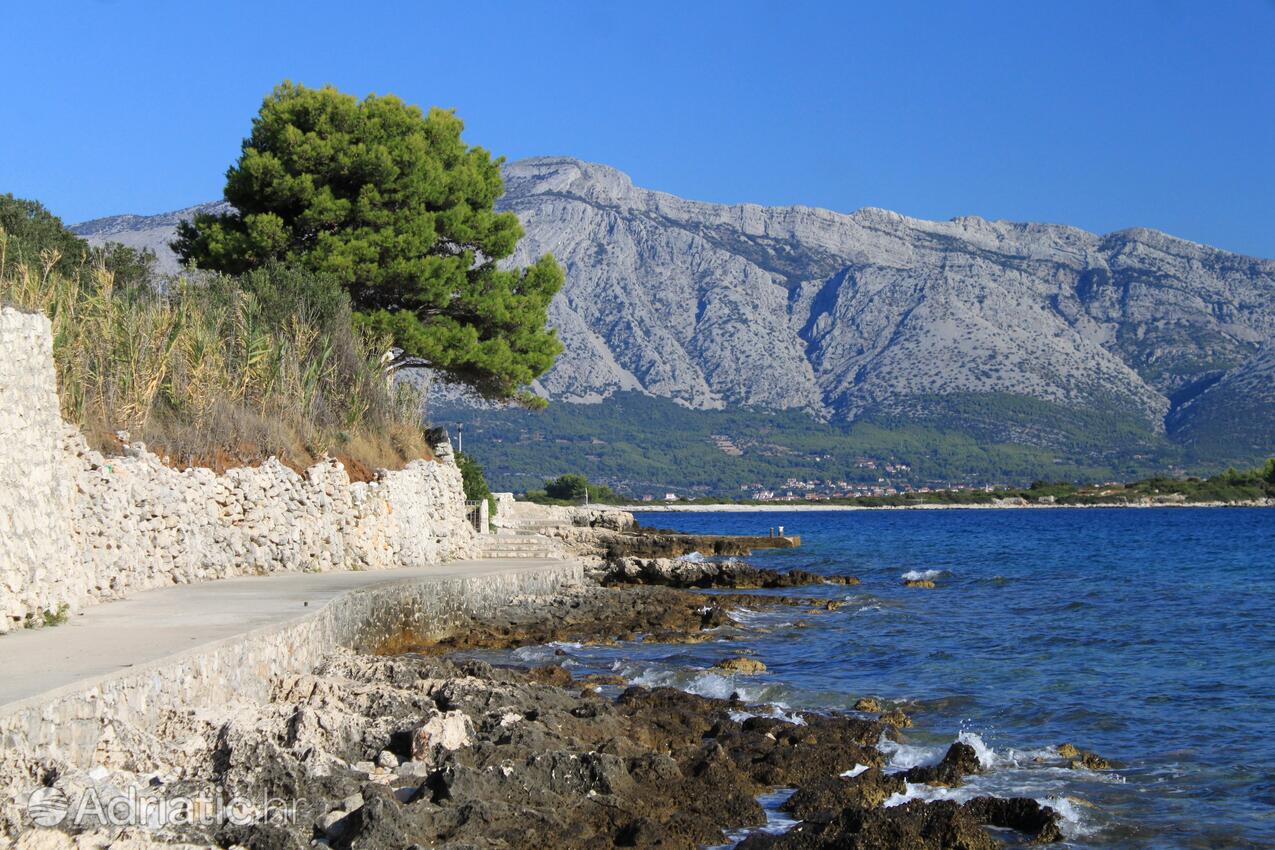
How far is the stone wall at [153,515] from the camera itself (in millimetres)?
11055

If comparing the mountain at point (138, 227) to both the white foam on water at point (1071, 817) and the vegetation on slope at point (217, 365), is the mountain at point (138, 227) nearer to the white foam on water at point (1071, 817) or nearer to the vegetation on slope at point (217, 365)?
the vegetation on slope at point (217, 365)

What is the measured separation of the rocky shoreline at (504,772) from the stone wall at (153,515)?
2.72 meters

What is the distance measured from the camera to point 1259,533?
62.8 m

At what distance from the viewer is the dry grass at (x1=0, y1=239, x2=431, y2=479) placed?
51.5 feet

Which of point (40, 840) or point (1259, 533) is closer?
point (40, 840)

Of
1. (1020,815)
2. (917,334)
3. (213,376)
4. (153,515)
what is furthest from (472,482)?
(917,334)

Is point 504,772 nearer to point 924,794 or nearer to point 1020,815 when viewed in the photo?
point 924,794

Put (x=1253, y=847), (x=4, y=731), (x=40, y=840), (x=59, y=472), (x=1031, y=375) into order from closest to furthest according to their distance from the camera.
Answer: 1. (x=40, y=840)
2. (x=4, y=731)
3. (x=1253, y=847)
4. (x=59, y=472)
5. (x=1031, y=375)

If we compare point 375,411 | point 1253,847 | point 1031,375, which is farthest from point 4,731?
point 1031,375

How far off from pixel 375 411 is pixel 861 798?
15.6m

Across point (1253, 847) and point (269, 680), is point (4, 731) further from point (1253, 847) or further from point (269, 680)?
point (1253, 847)

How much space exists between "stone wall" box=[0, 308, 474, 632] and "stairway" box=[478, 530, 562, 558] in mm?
1932

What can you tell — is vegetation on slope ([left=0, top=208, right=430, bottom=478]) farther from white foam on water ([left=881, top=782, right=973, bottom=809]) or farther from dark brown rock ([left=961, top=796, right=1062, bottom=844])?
dark brown rock ([left=961, top=796, right=1062, bottom=844])

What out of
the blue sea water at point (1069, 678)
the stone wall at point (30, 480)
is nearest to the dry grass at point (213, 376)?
the stone wall at point (30, 480)
